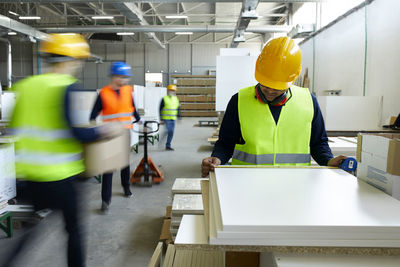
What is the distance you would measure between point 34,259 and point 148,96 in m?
8.74

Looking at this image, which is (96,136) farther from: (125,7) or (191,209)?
(125,7)

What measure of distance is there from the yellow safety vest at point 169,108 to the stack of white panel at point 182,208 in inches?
235

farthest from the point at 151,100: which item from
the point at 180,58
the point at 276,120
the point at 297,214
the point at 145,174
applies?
the point at 180,58

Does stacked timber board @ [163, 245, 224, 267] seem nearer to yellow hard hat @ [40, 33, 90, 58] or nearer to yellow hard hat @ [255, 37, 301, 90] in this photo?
yellow hard hat @ [255, 37, 301, 90]

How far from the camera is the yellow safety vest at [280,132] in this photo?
1.99 meters

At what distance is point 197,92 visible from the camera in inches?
808

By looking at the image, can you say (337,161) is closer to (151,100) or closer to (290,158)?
(290,158)

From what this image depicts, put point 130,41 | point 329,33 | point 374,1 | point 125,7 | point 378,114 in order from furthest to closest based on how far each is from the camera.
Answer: point 130,41
point 125,7
point 329,33
point 374,1
point 378,114

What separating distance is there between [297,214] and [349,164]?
33.7 inches

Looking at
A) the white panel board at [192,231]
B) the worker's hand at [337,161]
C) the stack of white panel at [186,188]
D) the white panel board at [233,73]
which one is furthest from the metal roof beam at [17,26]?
the white panel board at [192,231]

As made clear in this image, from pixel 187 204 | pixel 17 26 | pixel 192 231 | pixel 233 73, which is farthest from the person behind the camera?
pixel 17 26

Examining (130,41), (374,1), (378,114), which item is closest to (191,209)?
(378,114)

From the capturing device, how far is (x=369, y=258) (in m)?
1.11

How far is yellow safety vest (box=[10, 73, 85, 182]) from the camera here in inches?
77.7
